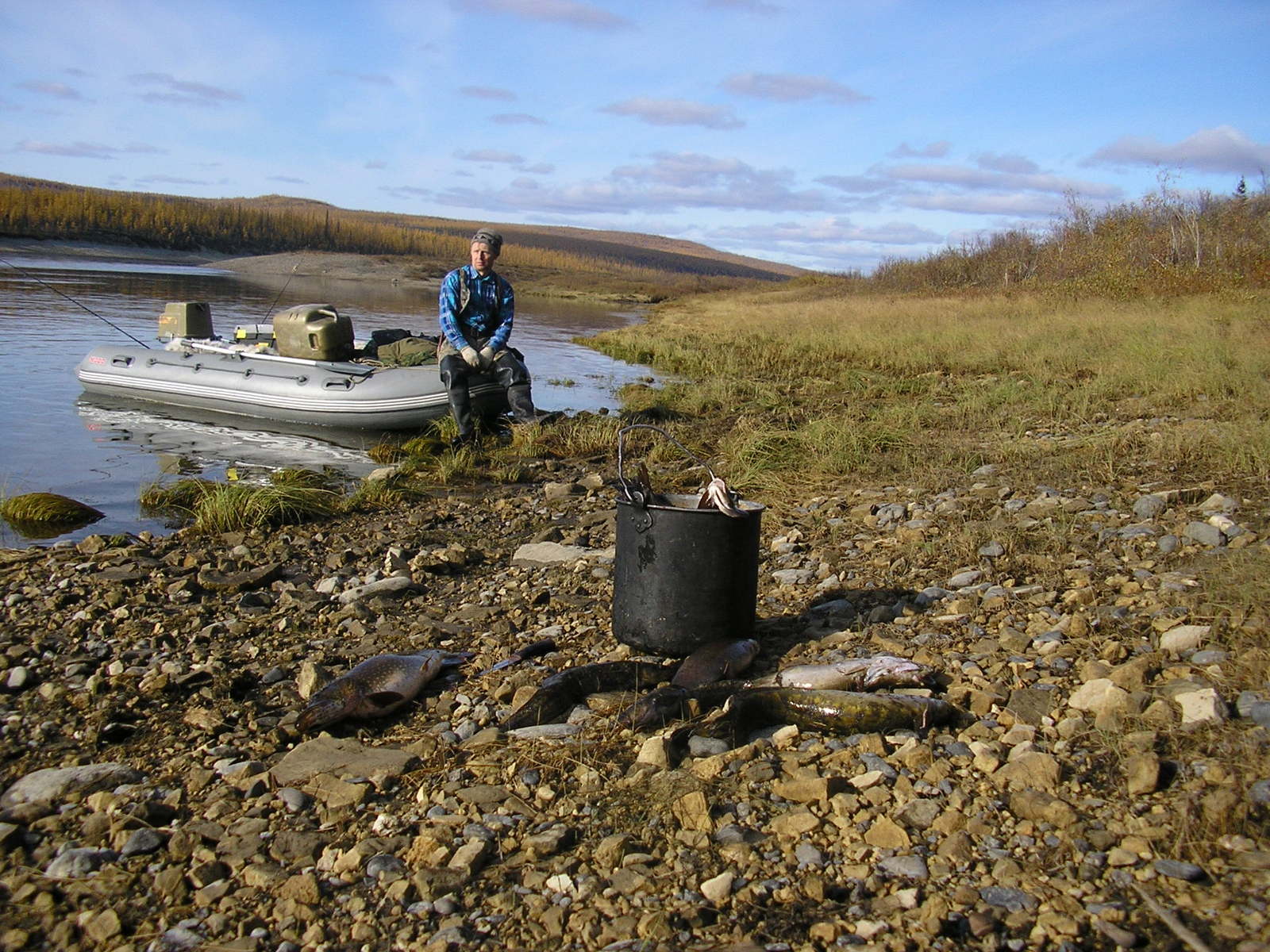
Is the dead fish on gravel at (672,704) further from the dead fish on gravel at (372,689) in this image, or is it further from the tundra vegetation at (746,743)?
the dead fish on gravel at (372,689)

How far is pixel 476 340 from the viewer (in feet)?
35.6

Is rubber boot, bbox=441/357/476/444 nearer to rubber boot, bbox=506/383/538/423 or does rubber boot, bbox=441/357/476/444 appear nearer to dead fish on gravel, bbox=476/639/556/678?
rubber boot, bbox=506/383/538/423

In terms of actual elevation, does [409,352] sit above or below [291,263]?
below

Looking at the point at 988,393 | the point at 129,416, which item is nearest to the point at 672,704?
the point at 988,393

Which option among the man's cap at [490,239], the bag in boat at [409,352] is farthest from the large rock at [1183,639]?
the bag in boat at [409,352]

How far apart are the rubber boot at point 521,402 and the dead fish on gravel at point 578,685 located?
6.74 metres

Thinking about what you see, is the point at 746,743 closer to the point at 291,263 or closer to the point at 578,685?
the point at 578,685

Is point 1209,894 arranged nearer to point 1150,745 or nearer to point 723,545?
point 1150,745

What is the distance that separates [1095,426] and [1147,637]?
4.95m

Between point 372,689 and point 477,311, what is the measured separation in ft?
23.7

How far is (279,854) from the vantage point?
2896 millimetres

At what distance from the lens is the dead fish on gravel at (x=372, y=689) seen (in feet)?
12.4

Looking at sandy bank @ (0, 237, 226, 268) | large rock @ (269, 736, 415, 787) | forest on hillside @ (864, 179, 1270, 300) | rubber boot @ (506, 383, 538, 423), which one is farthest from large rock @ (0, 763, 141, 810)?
sandy bank @ (0, 237, 226, 268)

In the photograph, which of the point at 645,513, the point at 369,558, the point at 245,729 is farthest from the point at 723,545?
the point at 369,558
